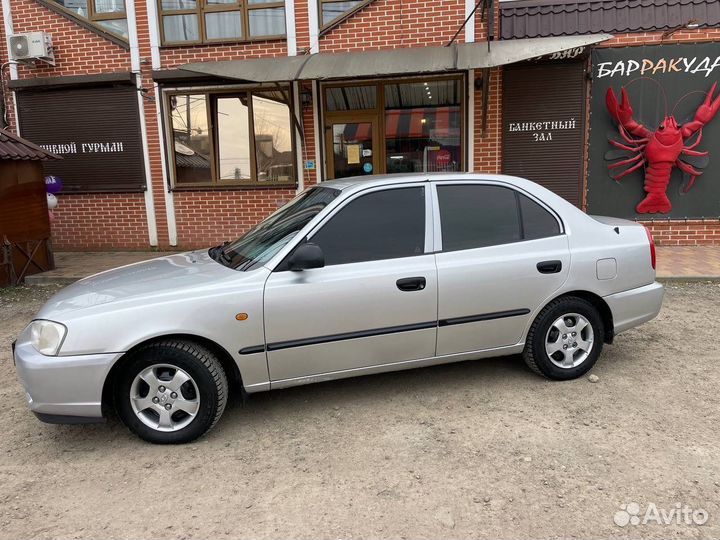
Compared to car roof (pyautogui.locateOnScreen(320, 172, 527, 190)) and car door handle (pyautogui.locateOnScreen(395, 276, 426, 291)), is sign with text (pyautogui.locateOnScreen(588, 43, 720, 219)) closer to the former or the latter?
car roof (pyautogui.locateOnScreen(320, 172, 527, 190))

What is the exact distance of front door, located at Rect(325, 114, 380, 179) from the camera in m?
9.64

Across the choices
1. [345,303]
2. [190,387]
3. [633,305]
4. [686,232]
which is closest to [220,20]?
[345,303]

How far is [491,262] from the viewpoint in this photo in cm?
388

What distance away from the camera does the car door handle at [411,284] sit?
365 cm

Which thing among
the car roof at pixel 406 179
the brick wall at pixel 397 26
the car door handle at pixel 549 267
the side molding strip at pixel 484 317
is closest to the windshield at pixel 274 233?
the car roof at pixel 406 179

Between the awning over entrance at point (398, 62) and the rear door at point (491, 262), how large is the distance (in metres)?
3.90

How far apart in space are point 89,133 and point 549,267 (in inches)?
360

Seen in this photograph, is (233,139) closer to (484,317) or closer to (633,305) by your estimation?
(484,317)

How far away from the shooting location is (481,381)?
4.25 meters

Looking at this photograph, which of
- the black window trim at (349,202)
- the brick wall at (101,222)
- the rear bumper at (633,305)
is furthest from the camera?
the brick wall at (101,222)

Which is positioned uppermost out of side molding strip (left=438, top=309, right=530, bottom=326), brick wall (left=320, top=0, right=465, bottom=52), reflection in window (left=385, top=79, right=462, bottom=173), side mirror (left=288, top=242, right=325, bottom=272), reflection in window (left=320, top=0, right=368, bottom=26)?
reflection in window (left=320, top=0, right=368, bottom=26)

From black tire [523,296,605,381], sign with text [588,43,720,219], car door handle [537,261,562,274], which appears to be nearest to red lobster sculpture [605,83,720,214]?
sign with text [588,43,720,219]

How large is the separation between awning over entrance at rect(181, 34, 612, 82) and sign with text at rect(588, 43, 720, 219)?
161cm

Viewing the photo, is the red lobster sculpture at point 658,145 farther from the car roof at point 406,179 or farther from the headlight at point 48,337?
the headlight at point 48,337
